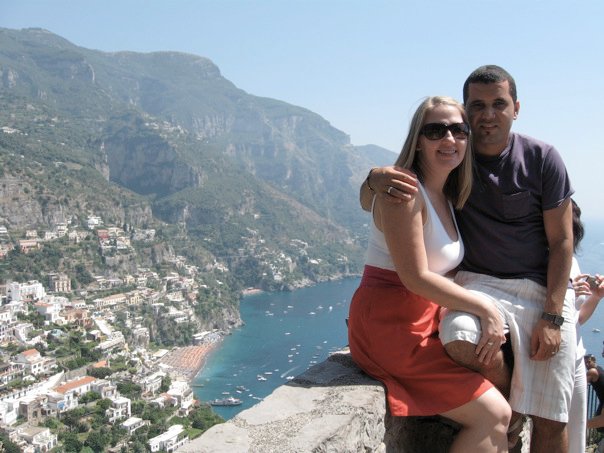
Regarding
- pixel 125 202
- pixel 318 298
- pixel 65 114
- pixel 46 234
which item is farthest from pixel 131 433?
pixel 65 114

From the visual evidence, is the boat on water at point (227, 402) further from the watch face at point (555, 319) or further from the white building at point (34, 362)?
the watch face at point (555, 319)

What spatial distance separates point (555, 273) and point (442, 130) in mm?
514

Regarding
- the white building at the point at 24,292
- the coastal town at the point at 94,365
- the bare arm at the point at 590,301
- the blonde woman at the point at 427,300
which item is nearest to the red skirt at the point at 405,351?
the blonde woman at the point at 427,300

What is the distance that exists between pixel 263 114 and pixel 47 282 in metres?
116

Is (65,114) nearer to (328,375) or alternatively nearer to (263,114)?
(263,114)

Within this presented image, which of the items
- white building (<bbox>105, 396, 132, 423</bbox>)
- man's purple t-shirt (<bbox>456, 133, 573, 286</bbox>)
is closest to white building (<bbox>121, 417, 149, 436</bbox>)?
white building (<bbox>105, 396, 132, 423</bbox>)

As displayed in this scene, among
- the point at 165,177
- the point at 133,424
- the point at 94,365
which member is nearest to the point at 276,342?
the point at 94,365

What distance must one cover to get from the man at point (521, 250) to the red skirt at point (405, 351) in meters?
0.07

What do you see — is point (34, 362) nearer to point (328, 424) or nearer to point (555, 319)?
point (328, 424)

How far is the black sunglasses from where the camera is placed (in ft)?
5.10

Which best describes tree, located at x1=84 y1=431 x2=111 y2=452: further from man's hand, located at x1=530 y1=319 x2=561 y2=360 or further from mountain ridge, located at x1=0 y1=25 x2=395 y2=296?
mountain ridge, located at x1=0 y1=25 x2=395 y2=296

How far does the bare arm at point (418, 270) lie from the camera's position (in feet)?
4.68

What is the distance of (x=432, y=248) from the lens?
5.02ft

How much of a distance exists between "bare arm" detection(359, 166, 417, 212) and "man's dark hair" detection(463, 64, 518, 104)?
1.43ft
